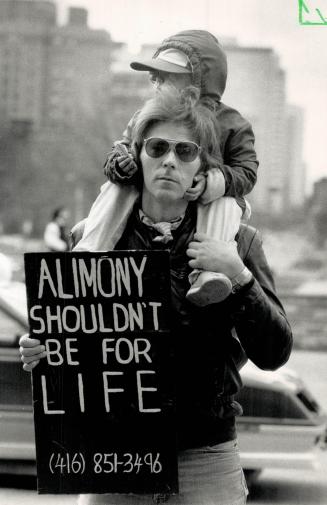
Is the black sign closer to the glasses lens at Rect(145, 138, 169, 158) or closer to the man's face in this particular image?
the glasses lens at Rect(145, 138, 169, 158)

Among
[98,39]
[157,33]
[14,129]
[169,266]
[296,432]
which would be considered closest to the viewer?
[169,266]

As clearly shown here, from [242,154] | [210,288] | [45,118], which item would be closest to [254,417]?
[242,154]

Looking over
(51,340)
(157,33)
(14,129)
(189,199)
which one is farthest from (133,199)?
(14,129)

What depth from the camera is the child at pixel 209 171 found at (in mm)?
2195

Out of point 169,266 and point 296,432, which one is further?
point 296,432

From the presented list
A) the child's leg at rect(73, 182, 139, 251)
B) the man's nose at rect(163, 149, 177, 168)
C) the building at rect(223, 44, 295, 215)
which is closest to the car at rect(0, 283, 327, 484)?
the building at rect(223, 44, 295, 215)

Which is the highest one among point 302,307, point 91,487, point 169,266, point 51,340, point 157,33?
point 157,33

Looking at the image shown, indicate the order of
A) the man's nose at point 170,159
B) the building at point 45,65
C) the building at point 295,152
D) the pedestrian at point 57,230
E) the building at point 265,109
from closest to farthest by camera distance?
1. the man's nose at point 170,159
2. the building at point 265,109
3. the building at point 295,152
4. the building at point 45,65
5. the pedestrian at point 57,230

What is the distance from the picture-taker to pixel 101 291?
2121 mm

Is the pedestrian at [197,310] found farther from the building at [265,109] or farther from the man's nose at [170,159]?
the building at [265,109]

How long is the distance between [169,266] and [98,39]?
14.4ft

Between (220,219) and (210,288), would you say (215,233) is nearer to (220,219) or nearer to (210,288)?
(220,219)

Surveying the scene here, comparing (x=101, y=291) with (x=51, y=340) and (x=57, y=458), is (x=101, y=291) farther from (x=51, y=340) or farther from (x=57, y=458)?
(x=57, y=458)

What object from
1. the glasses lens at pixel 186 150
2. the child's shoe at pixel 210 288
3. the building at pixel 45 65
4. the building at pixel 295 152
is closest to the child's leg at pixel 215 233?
the child's shoe at pixel 210 288
